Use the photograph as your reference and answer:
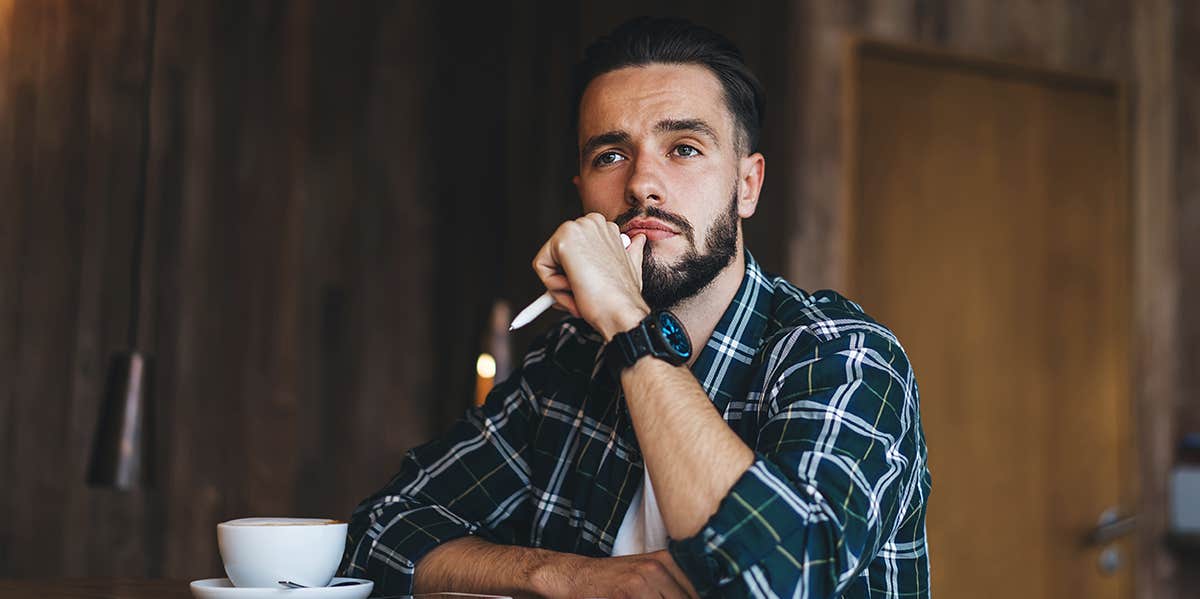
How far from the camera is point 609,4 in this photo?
3492mm

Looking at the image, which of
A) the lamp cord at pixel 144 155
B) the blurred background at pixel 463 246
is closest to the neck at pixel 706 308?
the blurred background at pixel 463 246

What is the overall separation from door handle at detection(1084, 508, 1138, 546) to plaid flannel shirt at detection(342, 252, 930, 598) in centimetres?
206

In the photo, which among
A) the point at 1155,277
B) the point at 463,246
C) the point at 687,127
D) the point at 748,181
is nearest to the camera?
the point at 687,127

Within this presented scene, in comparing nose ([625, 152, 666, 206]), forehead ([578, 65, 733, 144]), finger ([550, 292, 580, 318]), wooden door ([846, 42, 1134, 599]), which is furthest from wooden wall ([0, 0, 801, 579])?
finger ([550, 292, 580, 318])

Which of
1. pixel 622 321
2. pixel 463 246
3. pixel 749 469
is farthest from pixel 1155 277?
pixel 749 469

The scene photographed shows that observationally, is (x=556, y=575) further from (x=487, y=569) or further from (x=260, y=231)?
(x=260, y=231)

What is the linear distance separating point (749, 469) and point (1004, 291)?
90.1 inches

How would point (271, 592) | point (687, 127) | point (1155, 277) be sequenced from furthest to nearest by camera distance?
1. point (1155, 277)
2. point (687, 127)
3. point (271, 592)

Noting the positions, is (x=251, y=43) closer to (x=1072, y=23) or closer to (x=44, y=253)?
(x=44, y=253)

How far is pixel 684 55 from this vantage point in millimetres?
1754

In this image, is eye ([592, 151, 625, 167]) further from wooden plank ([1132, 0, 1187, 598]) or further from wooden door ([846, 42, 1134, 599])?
wooden plank ([1132, 0, 1187, 598])

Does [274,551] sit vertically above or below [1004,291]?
below

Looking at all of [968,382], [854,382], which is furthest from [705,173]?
[968,382]

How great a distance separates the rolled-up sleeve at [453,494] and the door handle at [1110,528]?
84.7 inches
